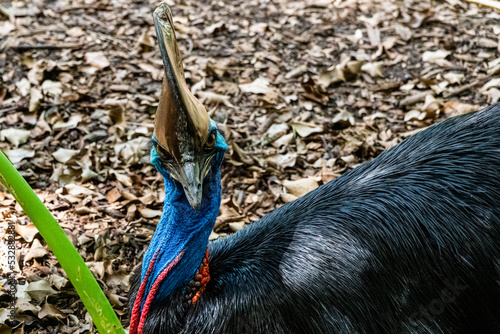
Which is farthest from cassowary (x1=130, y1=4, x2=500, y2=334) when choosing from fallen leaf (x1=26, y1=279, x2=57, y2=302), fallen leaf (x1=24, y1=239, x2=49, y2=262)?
fallen leaf (x1=24, y1=239, x2=49, y2=262)

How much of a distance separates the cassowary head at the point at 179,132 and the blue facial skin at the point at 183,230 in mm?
41

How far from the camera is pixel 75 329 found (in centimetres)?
263

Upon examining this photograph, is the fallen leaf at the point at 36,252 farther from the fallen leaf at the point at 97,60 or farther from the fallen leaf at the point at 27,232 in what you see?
the fallen leaf at the point at 97,60

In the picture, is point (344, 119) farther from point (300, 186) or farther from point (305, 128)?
point (300, 186)

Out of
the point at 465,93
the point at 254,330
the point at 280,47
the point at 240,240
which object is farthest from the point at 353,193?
the point at 280,47

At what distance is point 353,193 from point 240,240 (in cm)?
47

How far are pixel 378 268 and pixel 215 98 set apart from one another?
7.70ft

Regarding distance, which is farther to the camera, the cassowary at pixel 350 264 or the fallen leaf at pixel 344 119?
the fallen leaf at pixel 344 119

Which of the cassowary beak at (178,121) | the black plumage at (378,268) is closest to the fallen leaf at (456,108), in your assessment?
the black plumage at (378,268)

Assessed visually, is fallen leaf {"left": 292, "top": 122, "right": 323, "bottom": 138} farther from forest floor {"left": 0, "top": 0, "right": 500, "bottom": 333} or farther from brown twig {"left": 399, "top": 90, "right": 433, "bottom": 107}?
brown twig {"left": 399, "top": 90, "right": 433, "bottom": 107}

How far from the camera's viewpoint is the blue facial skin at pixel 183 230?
1.93 m

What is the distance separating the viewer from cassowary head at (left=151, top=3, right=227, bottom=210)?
163 centimetres

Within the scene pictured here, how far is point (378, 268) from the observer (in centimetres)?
205

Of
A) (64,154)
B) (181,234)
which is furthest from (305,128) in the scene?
(181,234)
